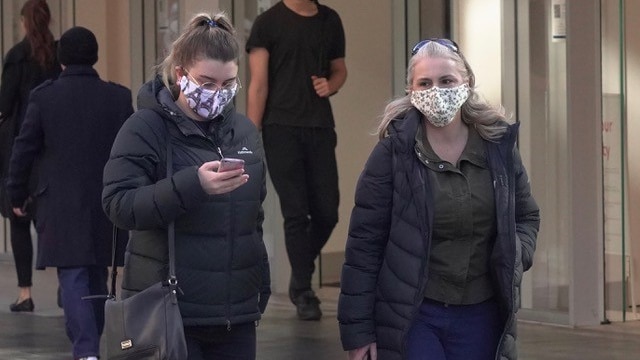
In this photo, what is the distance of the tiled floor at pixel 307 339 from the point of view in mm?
8250

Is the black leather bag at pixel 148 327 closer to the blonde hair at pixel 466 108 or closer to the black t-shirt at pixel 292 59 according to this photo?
the blonde hair at pixel 466 108

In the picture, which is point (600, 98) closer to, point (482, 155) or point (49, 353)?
point (49, 353)

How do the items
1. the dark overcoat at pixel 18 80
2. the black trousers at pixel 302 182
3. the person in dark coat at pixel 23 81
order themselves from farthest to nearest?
the dark overcoat at pixel 18 80 < the person in dark coat at pixel 23 81 < the black trousers at pixel 302 182

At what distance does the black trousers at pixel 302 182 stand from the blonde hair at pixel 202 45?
4.36 meters

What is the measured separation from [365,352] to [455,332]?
304mm

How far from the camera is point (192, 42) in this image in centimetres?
474

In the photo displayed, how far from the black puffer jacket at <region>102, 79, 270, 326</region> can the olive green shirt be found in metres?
0.59

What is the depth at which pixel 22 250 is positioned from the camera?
1045 centimetres

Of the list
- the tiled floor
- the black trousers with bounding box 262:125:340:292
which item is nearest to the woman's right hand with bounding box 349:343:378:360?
the tiled floor

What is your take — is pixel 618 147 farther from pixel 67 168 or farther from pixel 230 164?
pixel 230 164

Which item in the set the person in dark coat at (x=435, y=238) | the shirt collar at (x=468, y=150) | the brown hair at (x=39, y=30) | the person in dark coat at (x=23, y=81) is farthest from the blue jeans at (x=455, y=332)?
the brown hair at (x=39, y=30)

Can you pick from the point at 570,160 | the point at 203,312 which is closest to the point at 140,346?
the point at 203,312

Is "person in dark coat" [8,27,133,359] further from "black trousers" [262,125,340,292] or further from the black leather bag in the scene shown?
the black leather bag

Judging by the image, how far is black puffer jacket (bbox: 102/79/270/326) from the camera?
467 cm
